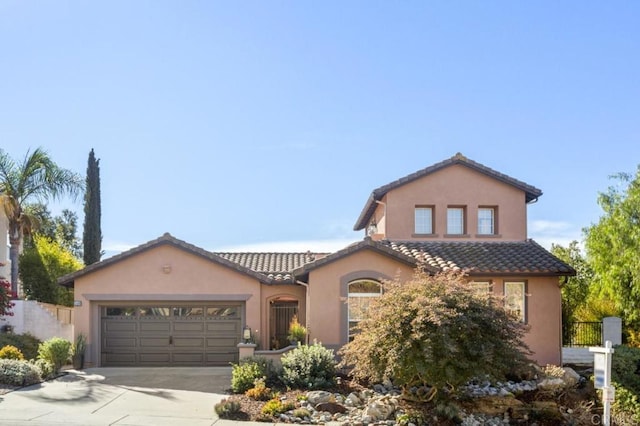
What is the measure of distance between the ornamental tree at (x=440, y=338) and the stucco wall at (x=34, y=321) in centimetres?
1523

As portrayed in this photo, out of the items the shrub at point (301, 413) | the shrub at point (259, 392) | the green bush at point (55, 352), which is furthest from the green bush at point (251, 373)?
the green bush at point (55, 352)

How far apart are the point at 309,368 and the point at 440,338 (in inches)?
181

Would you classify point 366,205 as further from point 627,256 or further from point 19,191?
point 19,191

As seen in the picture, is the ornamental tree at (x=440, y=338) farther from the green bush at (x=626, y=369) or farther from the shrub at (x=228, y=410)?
the green bush at (x=626, y=369)

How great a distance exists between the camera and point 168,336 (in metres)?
24.0

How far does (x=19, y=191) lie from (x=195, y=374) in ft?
43.3

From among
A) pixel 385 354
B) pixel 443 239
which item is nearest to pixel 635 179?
pixel 443 239

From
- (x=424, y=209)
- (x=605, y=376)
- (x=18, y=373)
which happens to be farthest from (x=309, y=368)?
(x=424, y=209)

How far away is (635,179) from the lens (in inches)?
1171

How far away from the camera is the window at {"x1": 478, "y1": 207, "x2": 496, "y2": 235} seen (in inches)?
1008

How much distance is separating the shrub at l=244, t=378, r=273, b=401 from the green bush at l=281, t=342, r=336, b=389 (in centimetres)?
96

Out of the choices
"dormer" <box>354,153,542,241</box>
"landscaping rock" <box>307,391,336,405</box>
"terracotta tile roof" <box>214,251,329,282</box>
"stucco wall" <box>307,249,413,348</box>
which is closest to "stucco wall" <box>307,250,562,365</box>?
"stucco wall" <box>307,249,413,348</box>

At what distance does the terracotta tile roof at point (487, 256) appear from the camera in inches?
890

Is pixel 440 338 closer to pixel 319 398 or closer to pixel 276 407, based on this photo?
pixel 319 398
